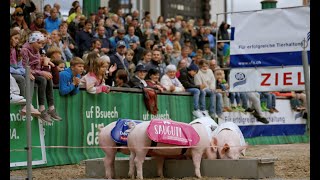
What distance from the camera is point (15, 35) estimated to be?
14.6 meters

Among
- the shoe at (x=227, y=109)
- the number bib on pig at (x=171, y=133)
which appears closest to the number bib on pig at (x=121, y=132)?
the number bib on pig at (x=171, y=133)

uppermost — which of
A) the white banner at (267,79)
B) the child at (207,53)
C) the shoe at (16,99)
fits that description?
the child at (207,53)

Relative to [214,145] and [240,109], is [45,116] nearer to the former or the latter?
[214,145]

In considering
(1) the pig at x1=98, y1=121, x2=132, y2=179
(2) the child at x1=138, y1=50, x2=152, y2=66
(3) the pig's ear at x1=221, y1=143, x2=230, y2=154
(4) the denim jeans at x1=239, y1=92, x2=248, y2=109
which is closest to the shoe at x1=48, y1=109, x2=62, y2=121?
(1) the pig at x1=98, y1=121, x2=132, y2=179

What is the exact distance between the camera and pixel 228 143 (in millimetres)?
13094

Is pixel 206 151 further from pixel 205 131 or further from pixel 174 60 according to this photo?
pixel 174 60

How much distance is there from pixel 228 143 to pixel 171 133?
1.06 metres

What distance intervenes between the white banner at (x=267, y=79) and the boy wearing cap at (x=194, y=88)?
854 mm

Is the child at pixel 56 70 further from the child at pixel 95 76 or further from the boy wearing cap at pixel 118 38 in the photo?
the boy wearing cap at pixel 118 38

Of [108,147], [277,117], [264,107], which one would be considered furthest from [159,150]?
[277,117]

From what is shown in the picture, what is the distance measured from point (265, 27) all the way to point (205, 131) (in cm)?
766

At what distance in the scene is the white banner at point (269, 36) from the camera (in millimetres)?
19672

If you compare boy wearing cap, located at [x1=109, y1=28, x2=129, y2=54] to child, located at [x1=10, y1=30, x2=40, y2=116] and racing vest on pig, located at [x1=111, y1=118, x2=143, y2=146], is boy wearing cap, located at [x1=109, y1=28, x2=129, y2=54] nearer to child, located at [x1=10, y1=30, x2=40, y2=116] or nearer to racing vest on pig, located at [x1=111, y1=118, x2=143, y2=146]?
child, located at [x1=10, y1=30, x2=40, y2=116]
